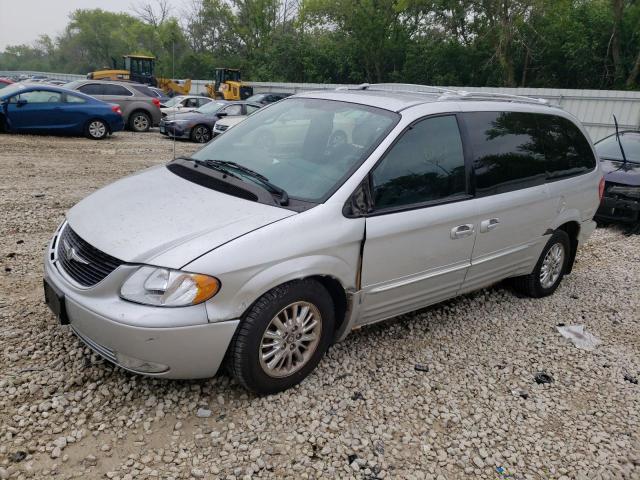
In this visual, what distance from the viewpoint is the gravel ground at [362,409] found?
2.51m

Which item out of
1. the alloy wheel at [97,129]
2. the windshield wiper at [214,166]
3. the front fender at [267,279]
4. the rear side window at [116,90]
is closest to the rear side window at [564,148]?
the front fender at [267,279]

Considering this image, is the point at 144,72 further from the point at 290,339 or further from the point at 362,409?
the point at 362,409

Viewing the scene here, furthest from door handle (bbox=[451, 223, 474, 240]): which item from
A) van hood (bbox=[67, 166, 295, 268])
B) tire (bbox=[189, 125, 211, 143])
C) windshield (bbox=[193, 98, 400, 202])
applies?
tire (bbox=[189, 125, 211, 143])

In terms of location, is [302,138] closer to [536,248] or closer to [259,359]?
[259,359]

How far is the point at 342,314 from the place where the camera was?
3.16 meters

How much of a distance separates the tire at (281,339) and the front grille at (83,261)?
2.50 feet

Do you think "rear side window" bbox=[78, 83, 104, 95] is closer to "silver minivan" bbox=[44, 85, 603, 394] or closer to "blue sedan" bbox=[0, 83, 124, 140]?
"blue sedan" bbox=[0, 83, 124, 140]

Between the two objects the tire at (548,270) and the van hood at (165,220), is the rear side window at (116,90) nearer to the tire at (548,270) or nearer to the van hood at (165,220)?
the van hood at (165,220)

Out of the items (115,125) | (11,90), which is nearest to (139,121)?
(115,125)

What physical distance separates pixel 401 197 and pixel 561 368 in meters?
1.76

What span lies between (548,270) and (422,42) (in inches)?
1485

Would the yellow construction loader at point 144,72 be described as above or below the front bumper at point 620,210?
above

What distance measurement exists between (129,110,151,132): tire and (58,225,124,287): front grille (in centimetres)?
1410

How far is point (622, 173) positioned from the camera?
7.39m
